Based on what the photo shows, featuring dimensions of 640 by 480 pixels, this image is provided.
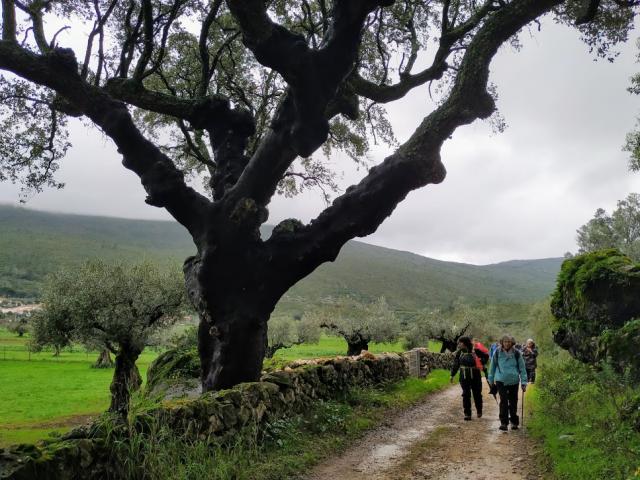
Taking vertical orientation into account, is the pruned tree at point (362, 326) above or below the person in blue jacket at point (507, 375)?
below

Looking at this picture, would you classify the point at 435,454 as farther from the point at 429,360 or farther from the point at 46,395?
the point at 46,395

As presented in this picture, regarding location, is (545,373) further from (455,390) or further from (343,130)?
(343,130)

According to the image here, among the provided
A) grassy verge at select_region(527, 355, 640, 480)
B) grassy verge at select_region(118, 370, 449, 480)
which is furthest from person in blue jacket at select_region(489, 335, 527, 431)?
grassy verge at select_region(118, 370, 449, 480)

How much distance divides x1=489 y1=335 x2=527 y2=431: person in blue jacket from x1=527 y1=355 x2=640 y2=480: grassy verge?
512 millimetres

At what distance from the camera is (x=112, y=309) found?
872 inches

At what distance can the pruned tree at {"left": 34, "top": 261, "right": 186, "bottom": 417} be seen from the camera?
865 inches

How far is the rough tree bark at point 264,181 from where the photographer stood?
28.6ft

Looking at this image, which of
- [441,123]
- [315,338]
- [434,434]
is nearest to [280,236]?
[441,123]

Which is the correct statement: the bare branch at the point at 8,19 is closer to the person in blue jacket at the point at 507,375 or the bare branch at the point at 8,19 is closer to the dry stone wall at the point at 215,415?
the dry stone wall at the point at 215,415

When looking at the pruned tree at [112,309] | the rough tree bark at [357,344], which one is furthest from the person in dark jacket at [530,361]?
the rough tree bark at [357,344]

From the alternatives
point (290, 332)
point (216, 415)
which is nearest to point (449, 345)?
point (290, 332)

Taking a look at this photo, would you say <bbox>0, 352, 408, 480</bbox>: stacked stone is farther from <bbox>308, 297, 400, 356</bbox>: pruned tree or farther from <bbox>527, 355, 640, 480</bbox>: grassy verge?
<bbox>308, 297, 400, 356</bbox>: pruned tree

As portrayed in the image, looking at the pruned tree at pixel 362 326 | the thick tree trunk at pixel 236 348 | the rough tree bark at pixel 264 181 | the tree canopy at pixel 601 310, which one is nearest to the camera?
the rough tree bark at pixel 264 181

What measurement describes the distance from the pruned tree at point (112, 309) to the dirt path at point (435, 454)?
14.9 metres
